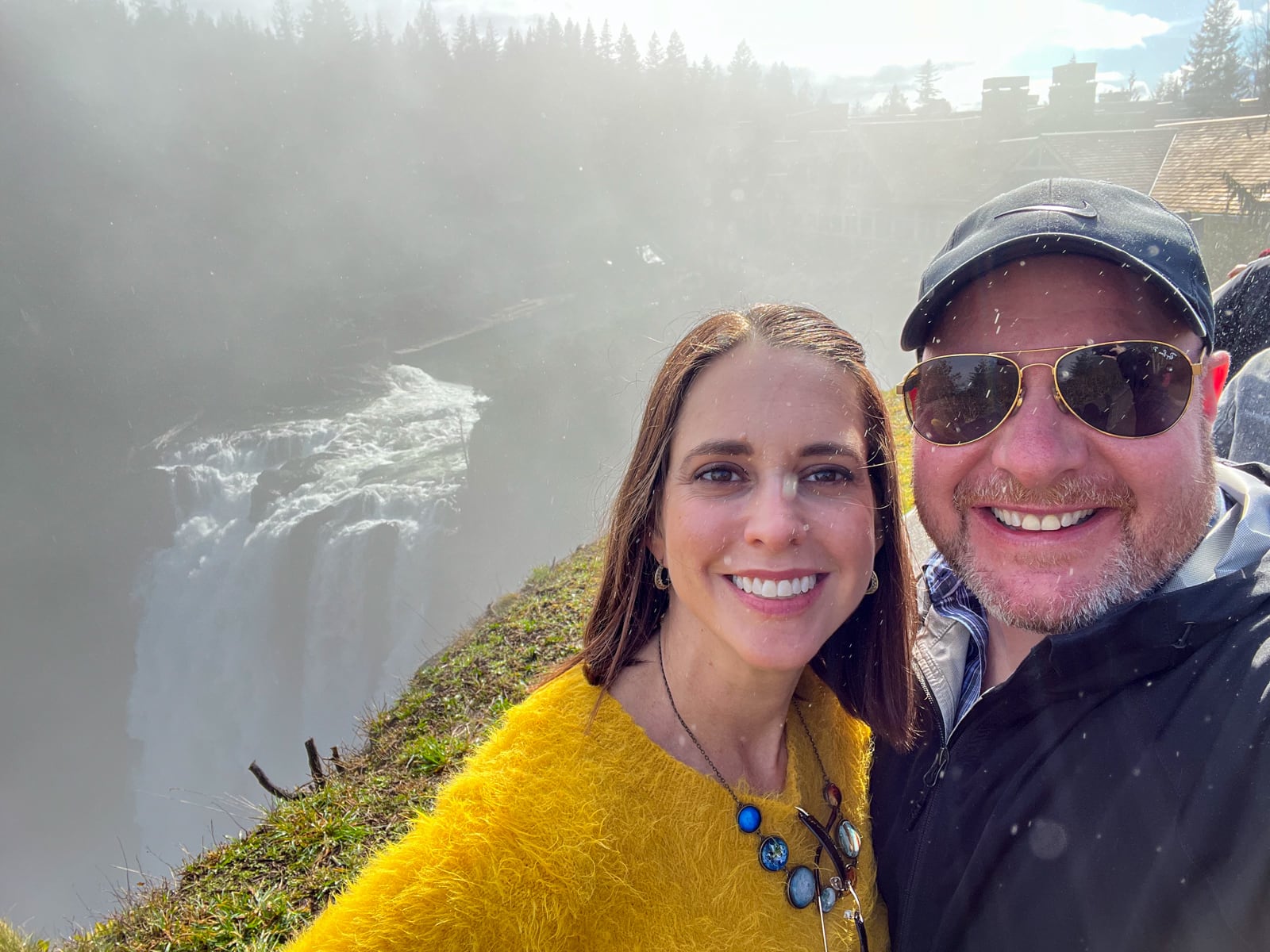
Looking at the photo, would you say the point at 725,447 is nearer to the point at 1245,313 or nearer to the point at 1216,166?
the point at 1245,313

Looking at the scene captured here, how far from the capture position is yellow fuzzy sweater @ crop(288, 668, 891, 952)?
4.00ft

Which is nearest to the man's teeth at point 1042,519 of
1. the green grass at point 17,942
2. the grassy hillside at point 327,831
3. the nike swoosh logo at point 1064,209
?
the nike swoosh logo at point 1064,209

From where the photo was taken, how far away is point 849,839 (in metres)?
1.77

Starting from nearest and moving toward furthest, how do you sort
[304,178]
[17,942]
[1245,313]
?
[1245,313]
[17,942]
[304,178]

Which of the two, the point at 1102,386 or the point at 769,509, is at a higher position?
the point at 1102,386

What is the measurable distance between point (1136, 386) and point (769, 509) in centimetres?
96

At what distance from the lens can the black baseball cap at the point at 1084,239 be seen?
166 centimetres

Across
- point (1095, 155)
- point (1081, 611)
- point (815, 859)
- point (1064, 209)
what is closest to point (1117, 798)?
point (1081, 611)

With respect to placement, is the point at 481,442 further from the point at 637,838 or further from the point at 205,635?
the point at 637,838

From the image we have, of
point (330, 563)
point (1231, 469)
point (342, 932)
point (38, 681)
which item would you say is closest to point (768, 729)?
point (342, 932)

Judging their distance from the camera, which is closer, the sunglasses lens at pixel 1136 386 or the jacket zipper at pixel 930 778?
the sunglasses lens at pixel 1136 386

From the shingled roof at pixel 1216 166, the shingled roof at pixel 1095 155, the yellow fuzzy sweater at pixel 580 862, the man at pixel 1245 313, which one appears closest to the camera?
the yellow fuzzy sweater at pixel 580 862

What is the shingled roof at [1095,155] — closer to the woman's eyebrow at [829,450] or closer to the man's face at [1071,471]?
the man's face at [1071,471]

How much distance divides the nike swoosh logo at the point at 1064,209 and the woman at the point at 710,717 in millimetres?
561
